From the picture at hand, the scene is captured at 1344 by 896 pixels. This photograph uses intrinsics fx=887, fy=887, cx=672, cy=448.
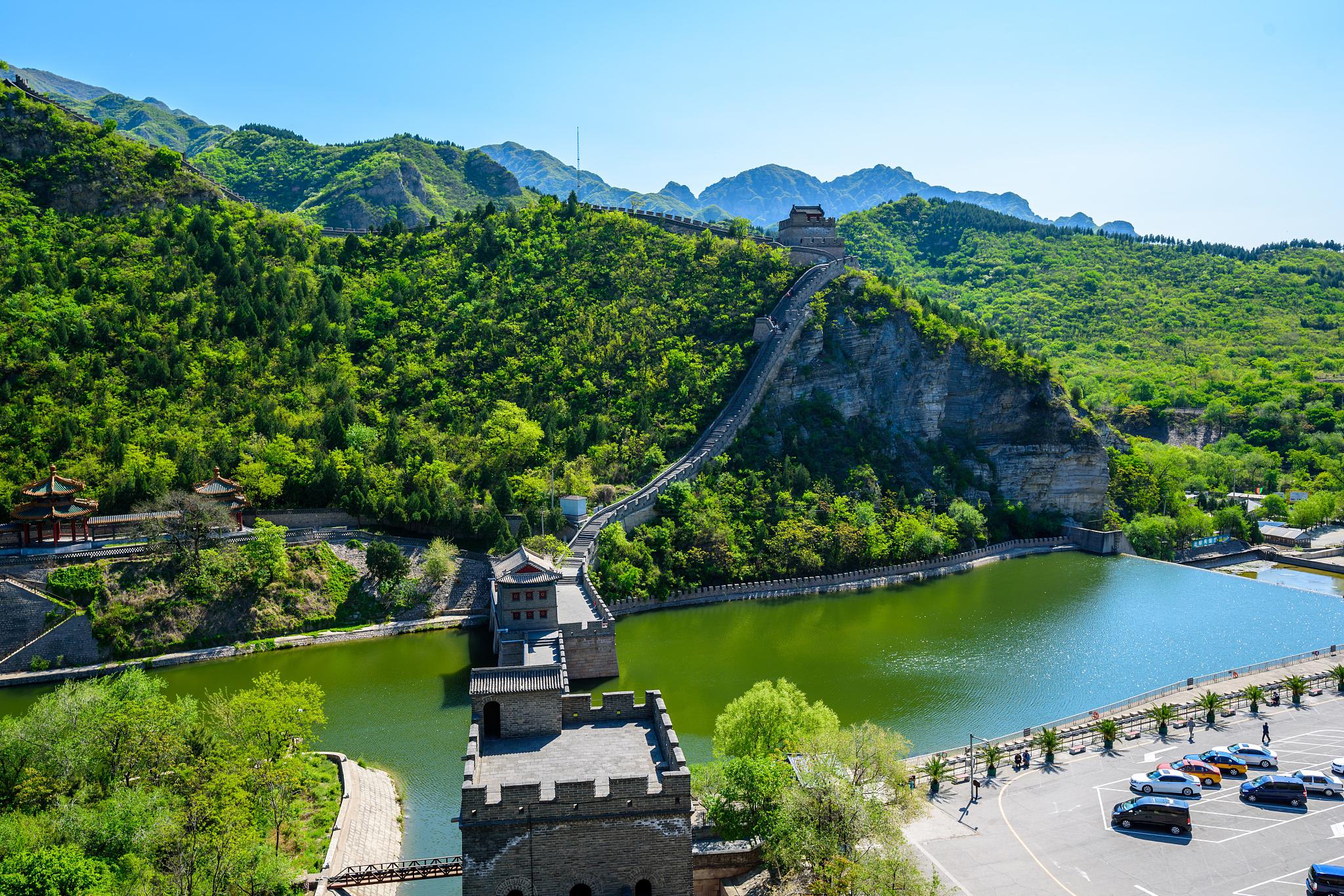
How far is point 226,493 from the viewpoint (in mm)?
50219

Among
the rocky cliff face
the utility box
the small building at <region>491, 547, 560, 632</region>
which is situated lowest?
the small building at <region>491, 547, 560, 632</region>

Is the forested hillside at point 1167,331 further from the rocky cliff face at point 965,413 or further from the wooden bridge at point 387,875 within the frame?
the wooden bridge at point 387,875

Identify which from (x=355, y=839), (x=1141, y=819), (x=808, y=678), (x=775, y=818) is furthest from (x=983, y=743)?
(x=355, y=839)

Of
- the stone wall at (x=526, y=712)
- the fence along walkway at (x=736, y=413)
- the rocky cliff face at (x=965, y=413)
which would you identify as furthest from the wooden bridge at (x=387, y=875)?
the rocky cliff face at (x=965, y=413)

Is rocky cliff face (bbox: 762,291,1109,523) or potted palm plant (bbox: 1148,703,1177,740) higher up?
rocky cliff face (bbox: 762,291,1109,523)

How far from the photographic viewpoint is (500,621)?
1645 inches

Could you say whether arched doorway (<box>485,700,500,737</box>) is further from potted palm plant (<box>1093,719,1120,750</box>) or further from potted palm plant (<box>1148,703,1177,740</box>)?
potted palm plant (<box>1148,703,1177,740</box>)

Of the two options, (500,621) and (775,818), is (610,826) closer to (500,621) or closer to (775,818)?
(775,818)

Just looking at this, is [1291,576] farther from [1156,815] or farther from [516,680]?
[516,680]

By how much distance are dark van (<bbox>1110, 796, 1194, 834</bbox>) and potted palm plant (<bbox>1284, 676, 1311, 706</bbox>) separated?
15.3 meters

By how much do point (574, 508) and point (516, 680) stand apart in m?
33.1

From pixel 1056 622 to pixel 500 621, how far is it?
32.7 meters

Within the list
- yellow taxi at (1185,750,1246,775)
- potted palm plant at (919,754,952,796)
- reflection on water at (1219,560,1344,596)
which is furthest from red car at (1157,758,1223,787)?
reflection on water at (1219,560,1344,596)

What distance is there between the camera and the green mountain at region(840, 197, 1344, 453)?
10350 centimetres
